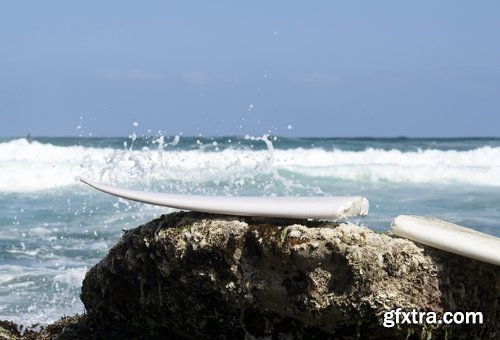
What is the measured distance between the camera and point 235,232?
16.1ft

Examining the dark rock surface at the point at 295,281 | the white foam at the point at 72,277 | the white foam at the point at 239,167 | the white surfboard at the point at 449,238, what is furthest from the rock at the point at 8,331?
the white foam at the point at 239,167

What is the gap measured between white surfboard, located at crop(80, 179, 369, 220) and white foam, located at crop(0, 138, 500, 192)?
8985 millimetres

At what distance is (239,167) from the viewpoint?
80.6ft

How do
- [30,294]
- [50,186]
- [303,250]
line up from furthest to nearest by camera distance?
1. [50,186]
2. [30,294]
3. [303,250]

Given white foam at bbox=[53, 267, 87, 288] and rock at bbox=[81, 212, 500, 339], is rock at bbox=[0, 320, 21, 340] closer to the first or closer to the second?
rock at bbox=[81, 212, 500, 339]

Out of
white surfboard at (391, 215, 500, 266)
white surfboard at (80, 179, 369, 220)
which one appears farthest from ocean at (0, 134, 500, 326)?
white surfboard at (391, 215, 500, 266)

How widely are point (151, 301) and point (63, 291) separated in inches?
130

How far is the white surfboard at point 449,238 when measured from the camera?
4.58m

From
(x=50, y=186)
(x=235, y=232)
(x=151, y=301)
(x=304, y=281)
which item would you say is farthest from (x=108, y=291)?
(x=50, y=186)

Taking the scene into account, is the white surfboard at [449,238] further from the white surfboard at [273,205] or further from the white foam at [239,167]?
the white foam at [239,167]

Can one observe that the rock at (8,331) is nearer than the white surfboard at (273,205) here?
No

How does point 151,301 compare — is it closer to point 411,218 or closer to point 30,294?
point 411,218

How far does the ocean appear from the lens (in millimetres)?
8812

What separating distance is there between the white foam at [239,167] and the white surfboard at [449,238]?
938cm
